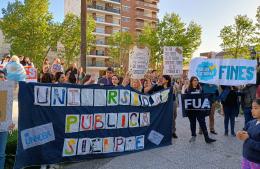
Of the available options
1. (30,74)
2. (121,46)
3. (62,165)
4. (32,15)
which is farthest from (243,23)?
(121,46)

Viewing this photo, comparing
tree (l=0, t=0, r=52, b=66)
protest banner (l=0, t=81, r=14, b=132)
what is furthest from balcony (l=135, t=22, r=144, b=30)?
protest banner (l=0, t=81, r=14, b=132)

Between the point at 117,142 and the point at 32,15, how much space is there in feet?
135

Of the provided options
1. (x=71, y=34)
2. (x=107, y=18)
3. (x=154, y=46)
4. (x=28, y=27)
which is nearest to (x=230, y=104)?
(x=28, y=27)

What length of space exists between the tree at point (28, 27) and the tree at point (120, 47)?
24.1 m

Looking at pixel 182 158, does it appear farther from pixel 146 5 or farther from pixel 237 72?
pixel 146 5

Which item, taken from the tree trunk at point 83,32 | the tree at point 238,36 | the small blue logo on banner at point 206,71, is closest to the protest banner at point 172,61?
the small blue logo on banner at point 206,71

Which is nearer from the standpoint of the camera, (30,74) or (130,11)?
(30,74)

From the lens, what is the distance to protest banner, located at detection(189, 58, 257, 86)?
407 inches

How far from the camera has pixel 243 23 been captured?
32875 mm

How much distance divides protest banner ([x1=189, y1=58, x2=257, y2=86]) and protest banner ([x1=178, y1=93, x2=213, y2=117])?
→ 1332 mm

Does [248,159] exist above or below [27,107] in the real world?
below

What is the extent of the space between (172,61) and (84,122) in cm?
442

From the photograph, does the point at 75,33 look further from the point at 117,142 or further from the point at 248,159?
the point at 248,159

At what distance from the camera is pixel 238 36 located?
108 ft
